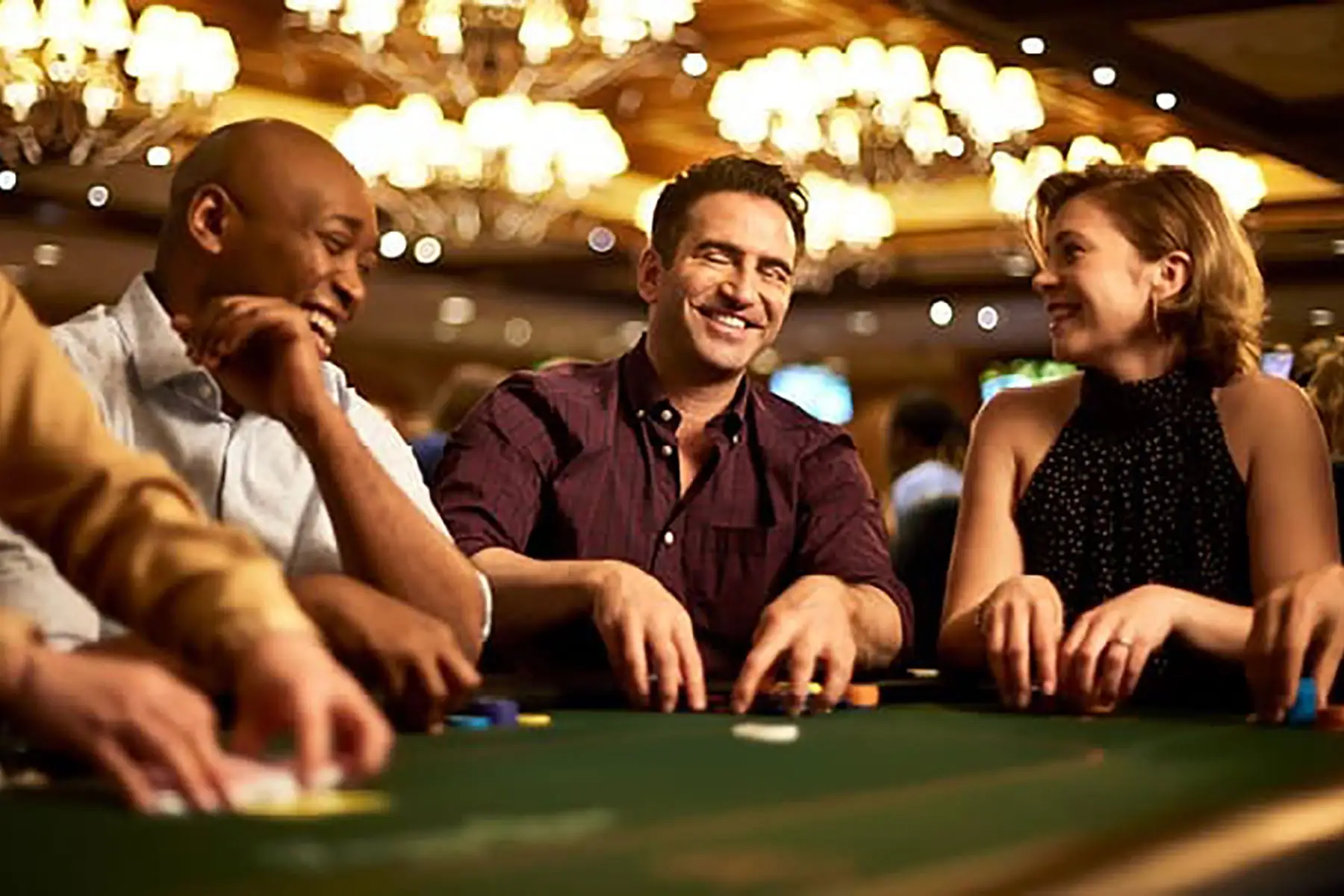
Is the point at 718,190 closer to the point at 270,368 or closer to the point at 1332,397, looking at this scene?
the point at 270,368

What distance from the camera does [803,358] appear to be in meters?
16.9

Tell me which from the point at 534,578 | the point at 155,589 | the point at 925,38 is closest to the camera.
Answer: the point at 155,589

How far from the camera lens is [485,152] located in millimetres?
7430

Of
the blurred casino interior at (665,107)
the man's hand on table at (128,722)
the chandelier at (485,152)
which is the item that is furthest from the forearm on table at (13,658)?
the chandelier at (485,152)

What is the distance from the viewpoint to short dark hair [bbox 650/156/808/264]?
2969 millimetres

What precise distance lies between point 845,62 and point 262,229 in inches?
223

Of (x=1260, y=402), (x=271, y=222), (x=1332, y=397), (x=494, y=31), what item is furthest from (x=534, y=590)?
(x=494, y=31)

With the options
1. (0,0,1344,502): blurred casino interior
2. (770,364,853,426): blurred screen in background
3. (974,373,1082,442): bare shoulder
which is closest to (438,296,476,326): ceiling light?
(0,0,1344,502): blurred casino interior

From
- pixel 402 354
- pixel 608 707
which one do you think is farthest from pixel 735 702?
pixel 402 354

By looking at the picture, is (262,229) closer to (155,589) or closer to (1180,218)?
(155,589)

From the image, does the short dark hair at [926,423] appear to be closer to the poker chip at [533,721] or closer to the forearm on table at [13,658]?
the poker chip at [533,721]

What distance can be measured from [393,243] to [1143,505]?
10.6 meters

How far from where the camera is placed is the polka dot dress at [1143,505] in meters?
2.55

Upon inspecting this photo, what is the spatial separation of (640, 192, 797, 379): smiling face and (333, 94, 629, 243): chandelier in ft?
14.8
